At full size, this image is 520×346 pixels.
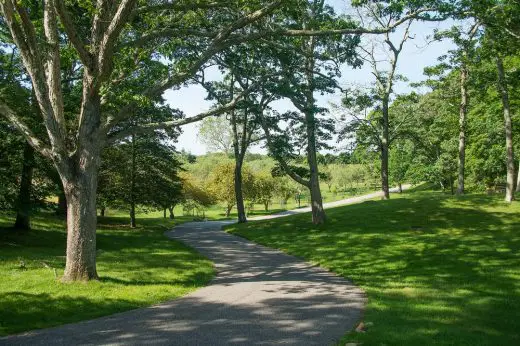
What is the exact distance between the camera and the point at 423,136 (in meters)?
43.2

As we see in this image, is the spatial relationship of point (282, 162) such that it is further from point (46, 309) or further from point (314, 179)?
point (46, 309)

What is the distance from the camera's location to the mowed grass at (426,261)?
263 inches

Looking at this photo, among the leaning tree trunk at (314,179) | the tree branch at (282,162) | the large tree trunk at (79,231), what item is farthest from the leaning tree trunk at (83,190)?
the leaning tree trunk at (314,179)

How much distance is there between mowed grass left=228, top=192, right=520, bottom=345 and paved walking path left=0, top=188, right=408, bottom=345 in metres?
0.59

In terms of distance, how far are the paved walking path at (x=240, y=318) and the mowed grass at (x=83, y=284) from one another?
0.59 meters

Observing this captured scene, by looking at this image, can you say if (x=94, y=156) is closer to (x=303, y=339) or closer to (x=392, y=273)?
(x=303, y=339)

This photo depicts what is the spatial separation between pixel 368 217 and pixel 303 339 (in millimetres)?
17198

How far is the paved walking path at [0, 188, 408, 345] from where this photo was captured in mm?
6445

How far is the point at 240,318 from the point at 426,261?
7674 millimetres

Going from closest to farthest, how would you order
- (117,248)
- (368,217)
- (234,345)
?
(234,345)
(117,248)
(368,217)

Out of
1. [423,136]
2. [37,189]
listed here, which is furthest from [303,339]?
[423,136]

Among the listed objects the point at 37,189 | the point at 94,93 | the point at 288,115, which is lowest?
the point at 37,189

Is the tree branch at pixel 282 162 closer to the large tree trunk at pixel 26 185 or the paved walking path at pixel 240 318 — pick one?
the paved walking path at pixel 240 318

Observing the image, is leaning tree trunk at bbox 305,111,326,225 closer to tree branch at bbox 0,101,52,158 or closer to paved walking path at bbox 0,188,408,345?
paved walking path at bbox 0,188,408,345
